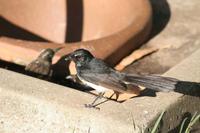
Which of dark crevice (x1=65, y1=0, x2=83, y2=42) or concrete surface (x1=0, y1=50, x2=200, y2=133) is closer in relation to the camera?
concrete surface (x1=0, y1=50, x2=200, y2=133)

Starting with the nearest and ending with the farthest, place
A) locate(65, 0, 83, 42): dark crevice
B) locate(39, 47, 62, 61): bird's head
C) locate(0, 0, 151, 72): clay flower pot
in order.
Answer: locate(39, 47, 62, 61): bird's head
locate(0, 0, 151, 72): clay flower pot
locate(65, 0, 83, 42): dark crevice

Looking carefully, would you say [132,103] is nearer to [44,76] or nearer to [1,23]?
[44,76]

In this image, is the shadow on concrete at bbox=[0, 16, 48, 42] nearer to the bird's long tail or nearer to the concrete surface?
the concrete surface

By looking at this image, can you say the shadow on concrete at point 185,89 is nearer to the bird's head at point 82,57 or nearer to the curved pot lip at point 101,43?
the bird's head at point 82,57

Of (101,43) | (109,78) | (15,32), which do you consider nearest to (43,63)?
(101,43)

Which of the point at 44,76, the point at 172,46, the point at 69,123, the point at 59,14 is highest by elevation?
the point at 59,14

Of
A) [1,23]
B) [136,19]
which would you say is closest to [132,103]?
[136,19]

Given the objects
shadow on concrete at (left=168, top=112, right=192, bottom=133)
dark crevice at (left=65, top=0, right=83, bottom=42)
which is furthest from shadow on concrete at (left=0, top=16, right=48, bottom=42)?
shadow on concrete at (left=168, top=112, right=192, bottom=133)
